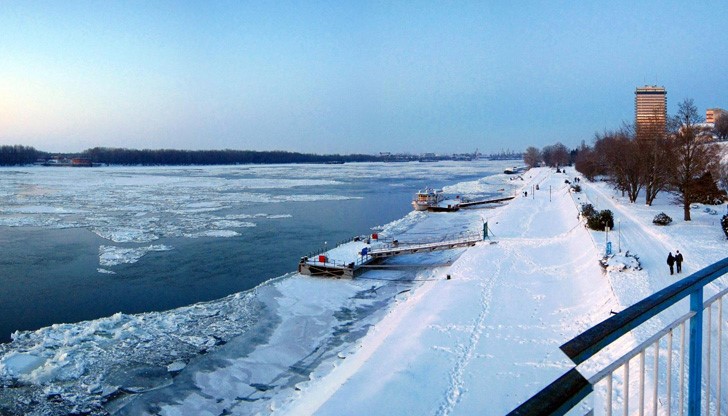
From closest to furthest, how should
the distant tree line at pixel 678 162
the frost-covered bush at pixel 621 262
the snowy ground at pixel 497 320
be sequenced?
the snowy ground at pixel 497 320, the frost-covered bush at pixel 621 262, the distant tree line at pixel 678 162

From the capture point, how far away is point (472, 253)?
90.7ft

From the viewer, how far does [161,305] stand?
19625 mm

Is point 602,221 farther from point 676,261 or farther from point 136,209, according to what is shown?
point 136,209

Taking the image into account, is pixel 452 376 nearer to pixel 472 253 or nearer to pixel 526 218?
pixel 472 253

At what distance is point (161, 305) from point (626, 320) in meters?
20.0

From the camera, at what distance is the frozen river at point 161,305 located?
13.5 m

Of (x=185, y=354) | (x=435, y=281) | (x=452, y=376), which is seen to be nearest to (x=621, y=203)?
(x=435, y=281)

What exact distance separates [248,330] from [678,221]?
25163mm

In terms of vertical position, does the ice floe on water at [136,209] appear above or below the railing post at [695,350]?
below

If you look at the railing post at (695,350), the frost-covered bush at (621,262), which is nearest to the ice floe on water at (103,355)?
the railing post at (695,350)

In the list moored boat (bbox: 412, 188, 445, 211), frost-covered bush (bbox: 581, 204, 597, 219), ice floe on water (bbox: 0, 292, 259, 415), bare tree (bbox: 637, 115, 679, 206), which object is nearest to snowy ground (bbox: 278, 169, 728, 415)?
frost-covered bush (bbox: 581, 204, 597, 219)

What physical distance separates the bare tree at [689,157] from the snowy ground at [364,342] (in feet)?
18.9

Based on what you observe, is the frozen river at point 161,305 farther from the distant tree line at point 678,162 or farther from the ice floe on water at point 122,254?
the distant tree line at point 678,162

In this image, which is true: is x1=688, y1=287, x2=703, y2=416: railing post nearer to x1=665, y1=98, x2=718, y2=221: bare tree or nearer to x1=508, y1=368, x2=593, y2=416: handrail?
x1=508, y1=368, x2=593, y2=416: handrail
